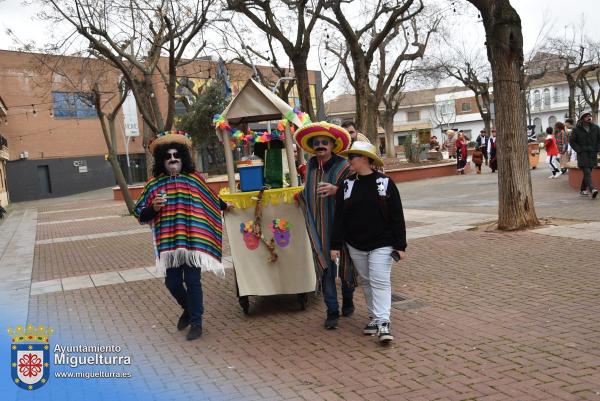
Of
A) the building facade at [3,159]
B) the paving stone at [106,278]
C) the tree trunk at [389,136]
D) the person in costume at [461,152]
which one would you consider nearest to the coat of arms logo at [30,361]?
the paving stone at [106,278]

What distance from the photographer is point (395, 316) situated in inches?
212

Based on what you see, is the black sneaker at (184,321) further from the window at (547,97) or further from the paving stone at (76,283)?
the window at (547,97)

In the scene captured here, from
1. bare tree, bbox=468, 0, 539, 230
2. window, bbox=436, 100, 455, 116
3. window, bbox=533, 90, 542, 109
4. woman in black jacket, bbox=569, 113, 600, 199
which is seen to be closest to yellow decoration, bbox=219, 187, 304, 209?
bare tree, bbox=468, 0, 539, 230

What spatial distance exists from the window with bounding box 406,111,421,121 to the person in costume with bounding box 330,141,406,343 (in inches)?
3040

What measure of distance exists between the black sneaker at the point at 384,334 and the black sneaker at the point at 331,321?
0.62m

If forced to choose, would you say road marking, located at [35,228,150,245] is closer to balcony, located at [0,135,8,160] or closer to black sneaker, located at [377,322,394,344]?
black sneaker, located at [377,322,394,344]

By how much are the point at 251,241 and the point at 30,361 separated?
7.76ft

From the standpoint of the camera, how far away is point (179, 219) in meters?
5.15

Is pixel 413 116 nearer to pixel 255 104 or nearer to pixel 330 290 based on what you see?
pixel 255 104

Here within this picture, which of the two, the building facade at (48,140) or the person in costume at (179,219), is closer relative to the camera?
the person in costume at (179,219)

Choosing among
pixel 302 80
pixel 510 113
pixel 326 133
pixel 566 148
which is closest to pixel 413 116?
pixel 566 148

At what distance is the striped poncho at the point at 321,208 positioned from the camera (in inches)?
203

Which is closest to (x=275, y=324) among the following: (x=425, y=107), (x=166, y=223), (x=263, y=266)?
(x=263, y=266)

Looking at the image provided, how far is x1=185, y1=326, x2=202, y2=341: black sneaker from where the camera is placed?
514 centimetres
